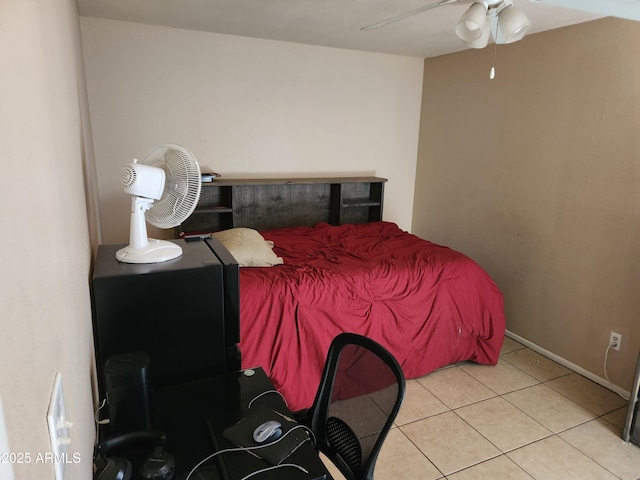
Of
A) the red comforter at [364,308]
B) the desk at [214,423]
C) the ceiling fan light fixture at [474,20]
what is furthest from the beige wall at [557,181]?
the desk at [214,423]

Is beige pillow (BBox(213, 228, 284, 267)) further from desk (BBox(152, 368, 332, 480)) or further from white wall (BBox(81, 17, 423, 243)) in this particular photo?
desk (BBox(152, 368, 332, 480))

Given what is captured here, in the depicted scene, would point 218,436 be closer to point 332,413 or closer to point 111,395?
point 111,395

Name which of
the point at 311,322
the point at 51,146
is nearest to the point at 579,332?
the point at 311,322

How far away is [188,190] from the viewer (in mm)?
1521

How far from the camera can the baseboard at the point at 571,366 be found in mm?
2646

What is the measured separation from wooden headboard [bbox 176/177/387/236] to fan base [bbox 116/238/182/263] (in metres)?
1.89

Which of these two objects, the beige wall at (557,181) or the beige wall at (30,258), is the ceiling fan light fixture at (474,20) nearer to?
the beige wall at (557,181)

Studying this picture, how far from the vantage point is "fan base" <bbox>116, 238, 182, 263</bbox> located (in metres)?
1.38

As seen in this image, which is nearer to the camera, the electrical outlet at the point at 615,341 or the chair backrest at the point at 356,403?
the chair backrest at the point at 356,403

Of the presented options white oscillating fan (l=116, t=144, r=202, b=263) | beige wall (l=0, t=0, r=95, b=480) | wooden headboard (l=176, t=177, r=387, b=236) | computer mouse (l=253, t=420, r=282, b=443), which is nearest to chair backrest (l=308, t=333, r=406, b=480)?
computer mouse (l=253, t=420, r=282, b=443)

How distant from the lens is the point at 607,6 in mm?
1929

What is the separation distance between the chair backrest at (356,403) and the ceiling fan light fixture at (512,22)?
1.78 m

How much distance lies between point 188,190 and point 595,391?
2.78m

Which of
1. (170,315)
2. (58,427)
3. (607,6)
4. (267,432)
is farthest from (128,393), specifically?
(607,6)
